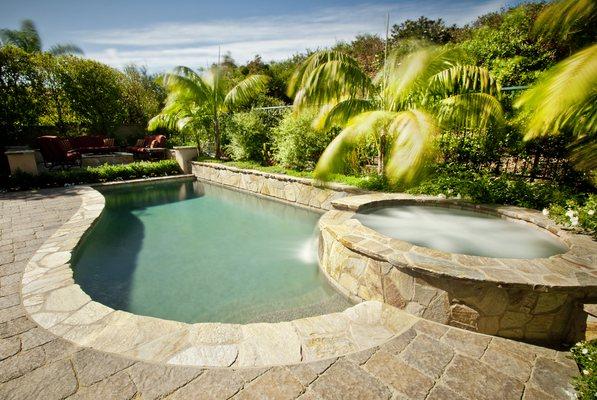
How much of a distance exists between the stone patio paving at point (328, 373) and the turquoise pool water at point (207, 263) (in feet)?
3.85

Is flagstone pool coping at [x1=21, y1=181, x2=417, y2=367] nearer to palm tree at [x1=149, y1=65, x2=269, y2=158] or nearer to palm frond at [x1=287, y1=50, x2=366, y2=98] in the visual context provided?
palm frond at [x1=287, y1=50, x2=366, y2=98]

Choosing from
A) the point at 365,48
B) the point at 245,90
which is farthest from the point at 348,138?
the point at 365,48

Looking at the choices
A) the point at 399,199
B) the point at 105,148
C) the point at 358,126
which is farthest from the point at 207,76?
the point at 399,199

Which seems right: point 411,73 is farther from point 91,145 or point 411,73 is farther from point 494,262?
point 91,145

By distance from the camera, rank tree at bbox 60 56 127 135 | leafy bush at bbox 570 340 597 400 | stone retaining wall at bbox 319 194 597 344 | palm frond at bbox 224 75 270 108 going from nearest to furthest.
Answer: leafy bush at bbox 570 340 597 400 < stone retaining wall at bbox 319 194 597 344 < palm frond at bbox 224 75 270 108 < tree at bbox 60 56 127 135

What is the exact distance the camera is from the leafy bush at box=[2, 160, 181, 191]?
333 inches

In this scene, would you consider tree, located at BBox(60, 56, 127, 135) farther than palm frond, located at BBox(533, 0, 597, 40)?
Yes

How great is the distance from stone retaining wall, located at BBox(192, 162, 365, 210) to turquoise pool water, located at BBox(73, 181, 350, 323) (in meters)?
0.35

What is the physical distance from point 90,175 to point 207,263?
727 centimetres

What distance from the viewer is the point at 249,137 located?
10.5m

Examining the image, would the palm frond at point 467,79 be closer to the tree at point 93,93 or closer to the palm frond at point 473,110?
the palm frond at point 473,110

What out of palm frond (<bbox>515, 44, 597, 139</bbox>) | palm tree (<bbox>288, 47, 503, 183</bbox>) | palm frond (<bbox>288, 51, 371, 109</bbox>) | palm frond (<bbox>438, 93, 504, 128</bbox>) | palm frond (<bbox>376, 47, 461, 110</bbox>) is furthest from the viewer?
palm frond (<bbox>288, 51, 371, 109</bbox>)

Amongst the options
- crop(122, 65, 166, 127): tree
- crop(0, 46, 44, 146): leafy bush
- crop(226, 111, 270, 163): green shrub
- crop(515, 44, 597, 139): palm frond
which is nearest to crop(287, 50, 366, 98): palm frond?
crop(226, 111, 270, 163): green shrub

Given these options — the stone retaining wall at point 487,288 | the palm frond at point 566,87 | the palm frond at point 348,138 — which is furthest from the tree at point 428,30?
the stone retaining wall at point 487,288
